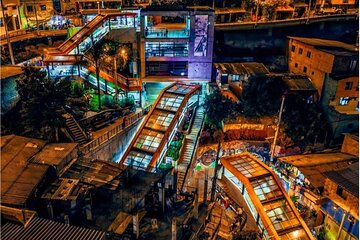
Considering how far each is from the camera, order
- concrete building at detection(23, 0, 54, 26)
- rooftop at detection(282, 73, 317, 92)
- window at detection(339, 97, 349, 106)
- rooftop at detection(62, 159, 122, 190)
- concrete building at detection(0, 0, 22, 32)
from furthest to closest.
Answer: concrete building at detection(23, 0, 54, 26)
concrete building at detection(0, 0, 22, 32)
rooftop at detection(282, 73, 317, 92)
window at detection(339, 97, 349, 106)
rooftop at detection(62, 159, 122, 190)

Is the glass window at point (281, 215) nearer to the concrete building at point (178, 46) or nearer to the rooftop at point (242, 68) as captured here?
the rooftop at point (242, 68)

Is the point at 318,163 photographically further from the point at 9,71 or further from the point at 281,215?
the point at 9,71

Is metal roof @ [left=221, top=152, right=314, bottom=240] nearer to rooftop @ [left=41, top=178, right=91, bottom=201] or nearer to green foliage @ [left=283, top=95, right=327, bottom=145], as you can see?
green foliage @ [left=283, top=95, right=327, bottom=145]

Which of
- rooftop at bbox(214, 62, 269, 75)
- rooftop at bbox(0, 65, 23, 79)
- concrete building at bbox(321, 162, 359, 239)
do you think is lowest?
concrete building at bbox(321, 162, 359, 239)

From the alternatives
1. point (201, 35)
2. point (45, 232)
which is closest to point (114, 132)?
point (45, 232)

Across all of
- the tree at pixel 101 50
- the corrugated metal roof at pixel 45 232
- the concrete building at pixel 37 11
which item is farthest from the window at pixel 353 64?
the concrete building at pixel 37 11

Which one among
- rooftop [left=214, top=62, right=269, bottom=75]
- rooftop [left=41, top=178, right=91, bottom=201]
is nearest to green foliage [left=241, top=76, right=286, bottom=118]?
rooftop [left=214, top=62, right=269, bottom=75]

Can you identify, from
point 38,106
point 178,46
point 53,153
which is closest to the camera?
point 53,153
